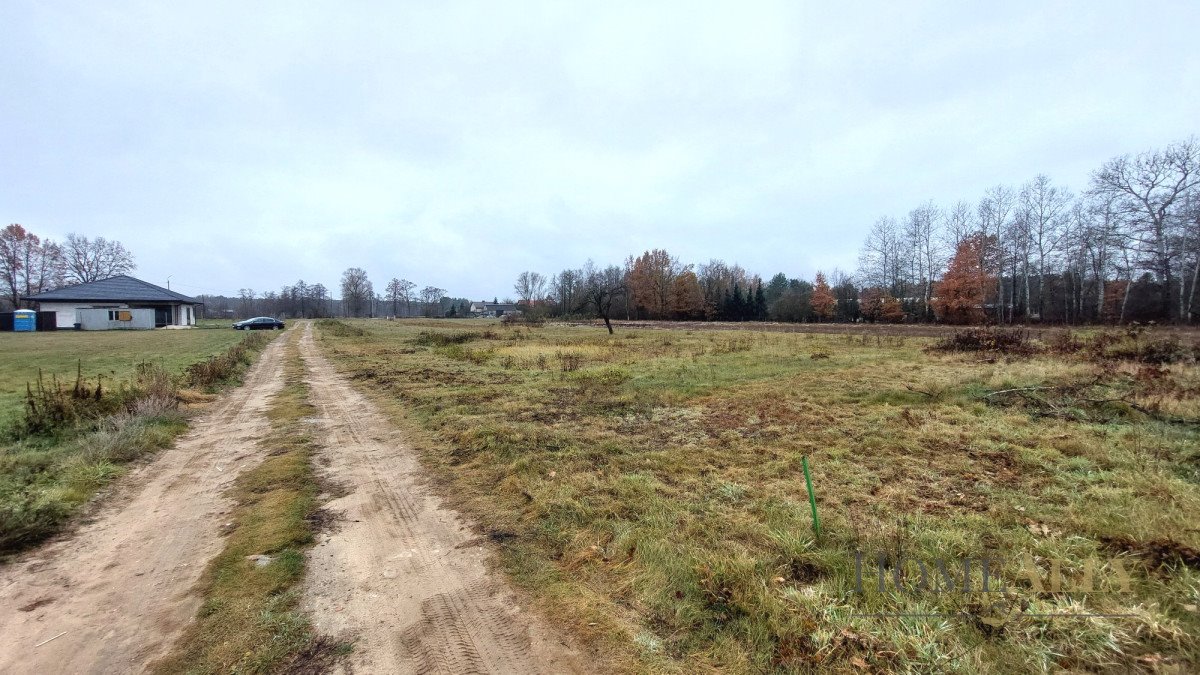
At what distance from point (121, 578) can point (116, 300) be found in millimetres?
62985

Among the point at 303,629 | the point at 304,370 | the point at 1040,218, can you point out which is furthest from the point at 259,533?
the point at 1040,218

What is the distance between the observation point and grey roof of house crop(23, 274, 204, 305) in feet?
149

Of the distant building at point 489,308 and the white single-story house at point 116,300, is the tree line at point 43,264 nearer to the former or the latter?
the white single-story house at point 116,300

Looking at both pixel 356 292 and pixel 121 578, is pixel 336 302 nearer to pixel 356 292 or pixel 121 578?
pixel 356 292

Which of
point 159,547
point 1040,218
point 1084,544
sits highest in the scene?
point 1040,218

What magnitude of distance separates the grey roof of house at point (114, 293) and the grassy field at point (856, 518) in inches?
2288

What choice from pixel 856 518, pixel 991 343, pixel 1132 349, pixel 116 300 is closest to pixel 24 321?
pixel 116 300

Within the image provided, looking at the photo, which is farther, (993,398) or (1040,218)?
(1040,218)

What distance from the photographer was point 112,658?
2775 mm

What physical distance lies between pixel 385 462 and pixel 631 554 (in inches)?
167

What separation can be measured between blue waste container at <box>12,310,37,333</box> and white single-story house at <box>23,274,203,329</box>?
140 cm

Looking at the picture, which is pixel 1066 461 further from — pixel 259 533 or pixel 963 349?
pixel 963 349

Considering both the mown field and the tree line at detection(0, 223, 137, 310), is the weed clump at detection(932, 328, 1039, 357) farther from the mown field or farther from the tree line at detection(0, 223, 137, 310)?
the tree line at detection(0, 223, 137, 310)

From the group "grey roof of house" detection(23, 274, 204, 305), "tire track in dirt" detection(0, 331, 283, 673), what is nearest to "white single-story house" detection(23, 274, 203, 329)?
"grey roof of house" detection(23, 274, 204, 305)
